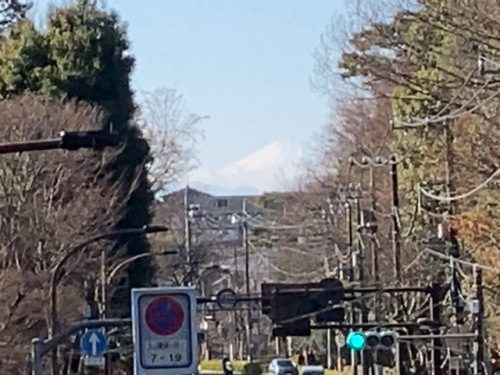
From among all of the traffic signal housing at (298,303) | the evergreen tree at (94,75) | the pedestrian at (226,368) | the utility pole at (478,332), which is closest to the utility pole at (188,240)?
the pedestrian at (226,368)

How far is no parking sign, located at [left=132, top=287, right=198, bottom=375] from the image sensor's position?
40.4ft

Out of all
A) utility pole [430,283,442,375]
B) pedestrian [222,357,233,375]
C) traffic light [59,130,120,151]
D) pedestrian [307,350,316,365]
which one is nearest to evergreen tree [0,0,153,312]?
pedestrian [222,357,233,375]

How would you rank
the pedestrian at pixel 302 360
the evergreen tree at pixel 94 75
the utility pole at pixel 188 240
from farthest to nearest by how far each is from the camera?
the pedestrian at pixel 302 360 → the utility pole at pixel 188 240 → the evergreen tree at pixel 94 75

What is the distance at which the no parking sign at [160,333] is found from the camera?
Result: 12.3m

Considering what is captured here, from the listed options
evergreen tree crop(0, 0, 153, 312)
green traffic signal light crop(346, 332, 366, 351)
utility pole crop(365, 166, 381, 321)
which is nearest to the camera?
green traffic signal light crop(346, 332, 366, 351)

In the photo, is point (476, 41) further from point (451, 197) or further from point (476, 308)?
point (451, 197)

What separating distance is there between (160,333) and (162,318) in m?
0.12

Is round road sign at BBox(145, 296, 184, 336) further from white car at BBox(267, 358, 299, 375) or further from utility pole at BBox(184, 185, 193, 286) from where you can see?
utility pole at BBox(184, 185, 193, 286)

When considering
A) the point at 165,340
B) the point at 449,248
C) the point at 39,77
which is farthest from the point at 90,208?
the point at 165,340

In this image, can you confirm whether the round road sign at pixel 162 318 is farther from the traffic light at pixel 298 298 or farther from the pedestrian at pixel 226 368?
the pedestrian at pixel 226 368

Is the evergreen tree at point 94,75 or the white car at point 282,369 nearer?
the evergreen tree at point 94,75

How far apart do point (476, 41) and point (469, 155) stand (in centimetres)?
1059

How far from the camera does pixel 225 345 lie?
112 metres

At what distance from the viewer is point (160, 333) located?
12.4 m
